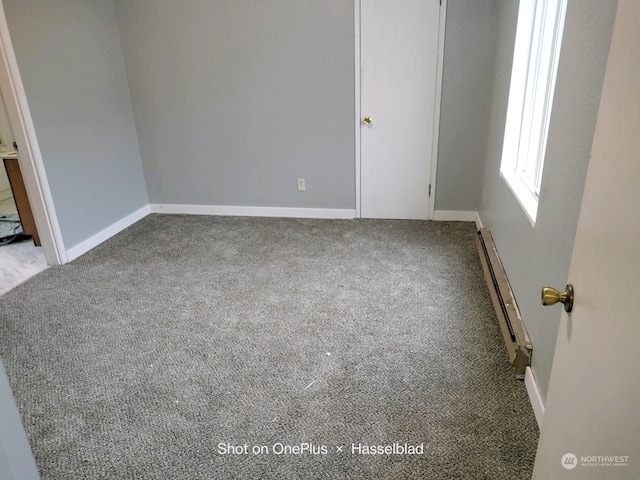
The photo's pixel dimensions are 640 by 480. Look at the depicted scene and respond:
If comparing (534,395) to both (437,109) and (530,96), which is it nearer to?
(530,96)

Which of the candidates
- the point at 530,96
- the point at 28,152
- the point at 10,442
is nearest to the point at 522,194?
the point at 530,96

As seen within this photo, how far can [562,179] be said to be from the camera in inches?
64.5

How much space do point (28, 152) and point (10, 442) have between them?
9.33ft

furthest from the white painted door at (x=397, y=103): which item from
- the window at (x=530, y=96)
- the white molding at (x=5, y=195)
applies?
the white molding at (x=5, y=195)

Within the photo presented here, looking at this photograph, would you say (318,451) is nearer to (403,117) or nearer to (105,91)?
(403,117)

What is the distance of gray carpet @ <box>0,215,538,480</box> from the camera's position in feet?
5.48

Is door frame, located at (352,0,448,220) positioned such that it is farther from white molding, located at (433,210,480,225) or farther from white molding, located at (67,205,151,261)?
white molding, located at (67,205,151,261)

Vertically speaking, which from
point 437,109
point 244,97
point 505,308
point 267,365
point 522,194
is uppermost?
point 244,97

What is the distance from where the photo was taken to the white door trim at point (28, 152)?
113 inches

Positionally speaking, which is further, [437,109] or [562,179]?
[437,109]

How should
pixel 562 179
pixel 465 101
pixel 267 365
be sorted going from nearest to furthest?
pixel 562 179 < pixel 267 365 < pixel 465 101

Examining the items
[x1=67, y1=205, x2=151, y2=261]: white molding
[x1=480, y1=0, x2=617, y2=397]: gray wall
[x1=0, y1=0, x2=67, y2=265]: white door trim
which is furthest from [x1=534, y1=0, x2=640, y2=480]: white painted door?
[x1=67, y1=205, x2=151, y2=261]: white molding

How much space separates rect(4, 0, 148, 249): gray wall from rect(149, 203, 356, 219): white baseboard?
1.22 feet

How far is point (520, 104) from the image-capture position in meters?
2.88
